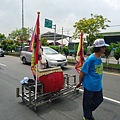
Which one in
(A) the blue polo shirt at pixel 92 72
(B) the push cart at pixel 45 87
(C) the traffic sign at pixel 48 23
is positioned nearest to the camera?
(A) the blue polo shirt at pixel 92 72

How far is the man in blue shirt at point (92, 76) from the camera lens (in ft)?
8.47

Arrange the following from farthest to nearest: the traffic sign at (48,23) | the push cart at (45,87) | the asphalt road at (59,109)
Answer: the traffic sign at (48,23) → the push cart at (45,87) → the asphalt road at (59,109)

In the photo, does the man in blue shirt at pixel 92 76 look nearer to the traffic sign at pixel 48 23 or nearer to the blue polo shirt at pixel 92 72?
the blue polo shirt at pixel 92 72

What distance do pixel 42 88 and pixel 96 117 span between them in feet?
4.70

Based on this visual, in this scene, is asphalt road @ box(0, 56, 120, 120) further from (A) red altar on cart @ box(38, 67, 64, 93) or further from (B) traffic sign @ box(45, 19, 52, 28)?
(B) traffic sign @ box(45, 19, 52, 28)

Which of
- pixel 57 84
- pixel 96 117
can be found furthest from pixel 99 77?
pixel 57 84

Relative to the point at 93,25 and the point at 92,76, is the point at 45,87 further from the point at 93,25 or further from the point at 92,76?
the point at 93,25

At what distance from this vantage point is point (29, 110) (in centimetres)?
338

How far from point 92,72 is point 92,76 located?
8 cm

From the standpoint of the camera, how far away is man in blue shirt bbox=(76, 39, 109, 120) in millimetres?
2582

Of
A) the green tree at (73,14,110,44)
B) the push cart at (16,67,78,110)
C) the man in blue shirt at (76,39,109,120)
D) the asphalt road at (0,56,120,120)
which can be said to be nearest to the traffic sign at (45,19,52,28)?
the green tree at (73,14,110,44)

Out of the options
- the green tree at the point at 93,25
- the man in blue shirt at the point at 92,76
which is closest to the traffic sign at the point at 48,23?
the green tree at the point at 93,25

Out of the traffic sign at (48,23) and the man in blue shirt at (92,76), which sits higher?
the traffic sign at (48,23)

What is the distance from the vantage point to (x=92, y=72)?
2.62 m
